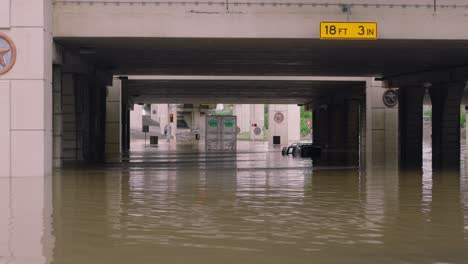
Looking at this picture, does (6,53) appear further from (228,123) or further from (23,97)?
(228,123)

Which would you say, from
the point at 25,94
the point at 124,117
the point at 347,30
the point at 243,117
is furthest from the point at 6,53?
the point at 243,117

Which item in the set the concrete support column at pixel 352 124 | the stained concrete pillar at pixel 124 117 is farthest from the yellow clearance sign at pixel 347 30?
the concrete support column at pixel 352 124

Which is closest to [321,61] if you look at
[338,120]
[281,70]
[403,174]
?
[281,70]

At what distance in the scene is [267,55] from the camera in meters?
30.1

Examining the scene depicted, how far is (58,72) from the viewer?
27953 millimetres

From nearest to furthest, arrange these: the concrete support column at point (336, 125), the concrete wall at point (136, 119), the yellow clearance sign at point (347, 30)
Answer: the yellow clearance sign at point (347, 30) → the concrete support column at point (336, 125) → the concrete wall at point (136, 119)

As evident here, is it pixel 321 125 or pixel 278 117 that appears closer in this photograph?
pixel 321 125

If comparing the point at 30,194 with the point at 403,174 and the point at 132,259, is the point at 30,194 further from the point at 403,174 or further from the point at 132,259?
the point at 403,174

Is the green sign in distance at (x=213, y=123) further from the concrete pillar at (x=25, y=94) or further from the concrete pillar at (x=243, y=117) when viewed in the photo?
the concrete pillar at (x=243, y=117)

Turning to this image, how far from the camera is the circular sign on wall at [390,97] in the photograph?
42781 millimetres

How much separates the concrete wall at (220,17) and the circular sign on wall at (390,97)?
19.2 m

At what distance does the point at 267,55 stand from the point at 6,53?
36.4 ft

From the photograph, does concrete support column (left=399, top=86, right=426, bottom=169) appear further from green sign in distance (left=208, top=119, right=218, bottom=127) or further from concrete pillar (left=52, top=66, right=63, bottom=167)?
concrete pillar (left=52, top=66, right=63, bottom=167)

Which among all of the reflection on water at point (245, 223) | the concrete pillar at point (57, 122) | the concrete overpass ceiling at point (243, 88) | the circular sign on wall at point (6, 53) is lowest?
the reflection on water at point (245, 223)
